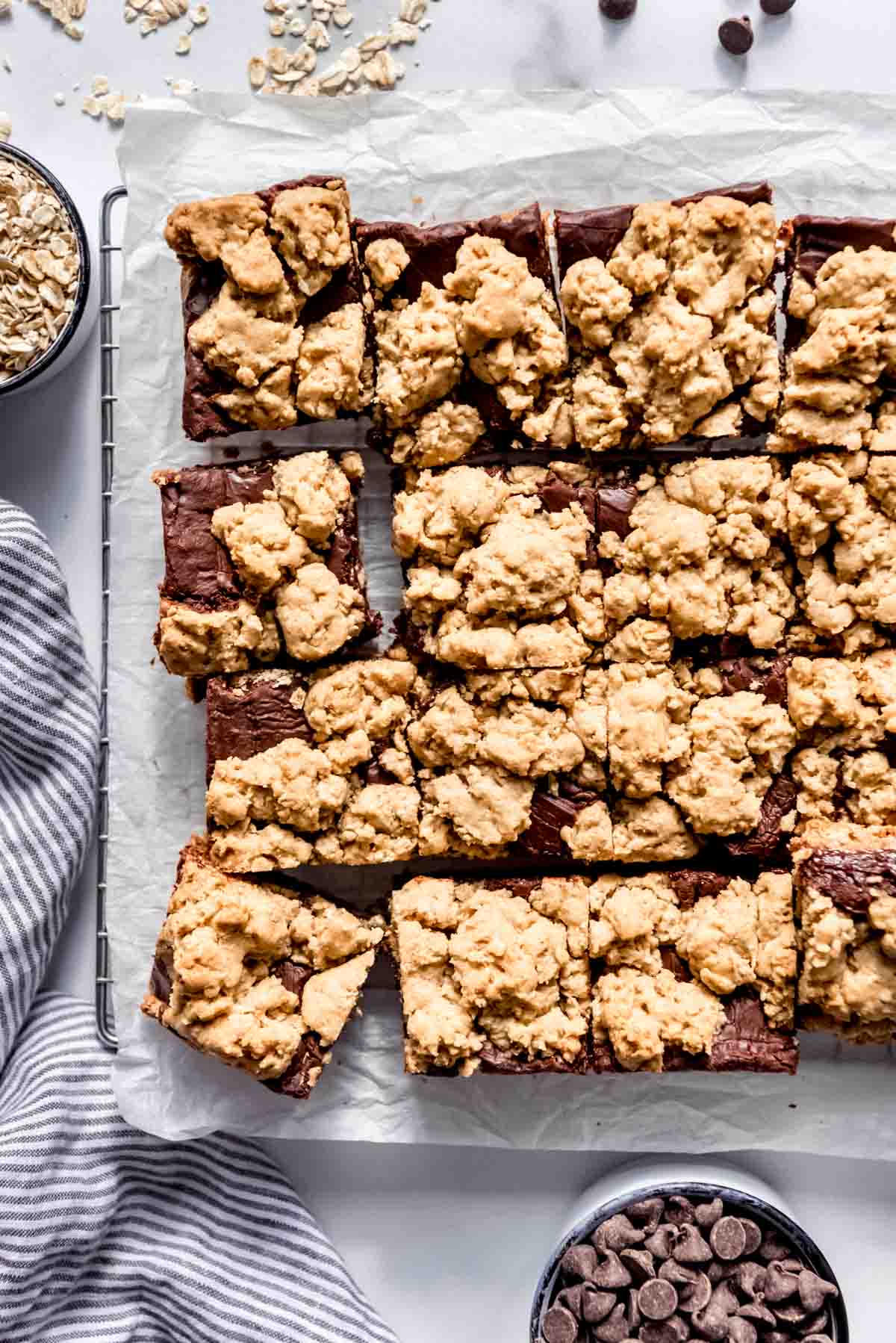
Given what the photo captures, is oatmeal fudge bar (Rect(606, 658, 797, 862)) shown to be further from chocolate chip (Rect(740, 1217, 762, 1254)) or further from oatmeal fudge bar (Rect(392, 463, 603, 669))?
chocolate chip (Rect(740, 1217, 762, 1254))

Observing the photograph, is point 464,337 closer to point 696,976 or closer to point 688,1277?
point 696,976

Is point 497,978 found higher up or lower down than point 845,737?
lower down

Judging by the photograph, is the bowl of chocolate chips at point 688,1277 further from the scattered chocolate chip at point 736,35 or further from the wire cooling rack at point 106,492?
the scattered chocolate chip at point 736,35

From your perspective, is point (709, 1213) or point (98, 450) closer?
point (709, 1213)

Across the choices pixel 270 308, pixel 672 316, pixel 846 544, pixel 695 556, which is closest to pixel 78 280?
pixel 270 308

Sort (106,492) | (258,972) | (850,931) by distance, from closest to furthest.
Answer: (850,931) → (258,972) → (106,492)

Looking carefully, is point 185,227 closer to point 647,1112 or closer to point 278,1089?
point 278,1089

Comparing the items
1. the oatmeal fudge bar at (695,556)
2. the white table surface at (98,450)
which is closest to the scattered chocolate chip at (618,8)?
the white table surface at (98,450)

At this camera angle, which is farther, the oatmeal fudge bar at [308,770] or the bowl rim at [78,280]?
the bowl rim at [78,280]
